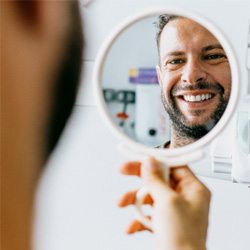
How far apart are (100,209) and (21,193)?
0.17 meters

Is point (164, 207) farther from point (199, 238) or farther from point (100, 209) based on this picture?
point (100, 209)

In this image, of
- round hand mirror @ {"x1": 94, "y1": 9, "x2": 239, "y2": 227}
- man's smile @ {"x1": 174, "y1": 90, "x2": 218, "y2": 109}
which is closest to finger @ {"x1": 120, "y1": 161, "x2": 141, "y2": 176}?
round hand mirror @ {"x1": 94, "y1": 9, "x2": 239, "y2": 227}

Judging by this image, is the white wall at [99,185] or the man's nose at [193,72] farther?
the white wall at [99,185]

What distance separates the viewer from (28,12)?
25.0 inches

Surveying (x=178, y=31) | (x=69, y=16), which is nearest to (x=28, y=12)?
(x=69, y=16)

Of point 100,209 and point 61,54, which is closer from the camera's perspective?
point 61,54

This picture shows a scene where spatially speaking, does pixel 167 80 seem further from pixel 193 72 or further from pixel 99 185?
pixel 99 185

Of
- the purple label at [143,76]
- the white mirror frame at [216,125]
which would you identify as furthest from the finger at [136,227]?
the purple label at [143,76]

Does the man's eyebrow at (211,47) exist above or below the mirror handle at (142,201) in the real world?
above

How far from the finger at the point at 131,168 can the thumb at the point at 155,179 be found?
0.06 ft

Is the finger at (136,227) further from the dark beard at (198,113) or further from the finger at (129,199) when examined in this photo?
the dark beard at (198,113)

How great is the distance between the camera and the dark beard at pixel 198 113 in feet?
2.05

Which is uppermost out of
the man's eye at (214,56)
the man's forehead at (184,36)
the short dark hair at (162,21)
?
the short dark hair at (162,21)

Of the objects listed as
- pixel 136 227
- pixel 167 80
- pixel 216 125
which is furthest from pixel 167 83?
pixel 136 227
